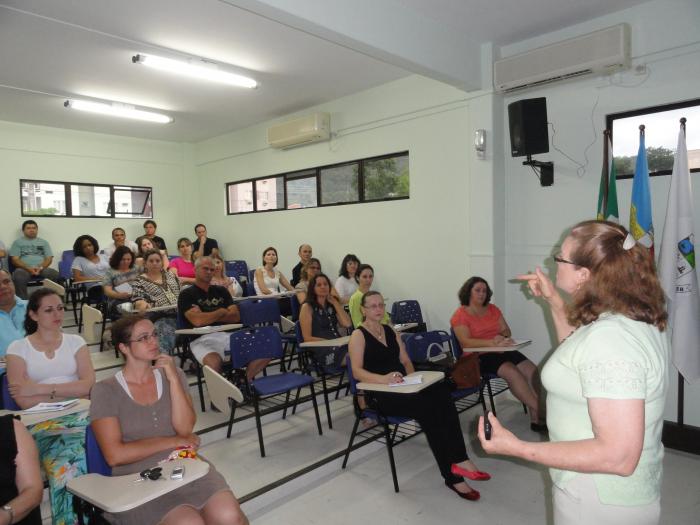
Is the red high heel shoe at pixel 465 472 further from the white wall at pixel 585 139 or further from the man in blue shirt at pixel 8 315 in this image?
the man in blue shirt at pixel 8 315

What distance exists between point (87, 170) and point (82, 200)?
0.51 metres

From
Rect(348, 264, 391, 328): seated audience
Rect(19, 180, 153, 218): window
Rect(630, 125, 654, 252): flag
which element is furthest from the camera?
Rect(19, 180, 153, 218): window

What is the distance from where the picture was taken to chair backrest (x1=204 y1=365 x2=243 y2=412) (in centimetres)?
329

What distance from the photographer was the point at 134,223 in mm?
8719

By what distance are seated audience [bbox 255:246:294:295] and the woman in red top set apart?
3.02 metres

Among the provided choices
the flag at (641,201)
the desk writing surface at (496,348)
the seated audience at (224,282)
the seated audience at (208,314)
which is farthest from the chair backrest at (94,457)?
the flag at (641,201)

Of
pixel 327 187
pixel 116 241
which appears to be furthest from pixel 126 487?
pixel 116 241

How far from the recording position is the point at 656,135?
157 inches

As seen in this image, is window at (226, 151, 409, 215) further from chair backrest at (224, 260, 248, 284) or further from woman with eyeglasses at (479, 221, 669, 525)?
woman with eyeglasses at (479, 221, 669, 525)

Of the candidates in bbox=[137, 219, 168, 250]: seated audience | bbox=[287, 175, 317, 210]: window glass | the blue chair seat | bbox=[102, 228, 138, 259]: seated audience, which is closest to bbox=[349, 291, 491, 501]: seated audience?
the blue chair seat

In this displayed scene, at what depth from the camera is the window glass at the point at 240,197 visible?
8.14 m

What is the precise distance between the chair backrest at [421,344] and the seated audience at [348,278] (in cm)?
198

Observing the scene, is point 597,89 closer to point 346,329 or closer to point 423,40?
point 423,40

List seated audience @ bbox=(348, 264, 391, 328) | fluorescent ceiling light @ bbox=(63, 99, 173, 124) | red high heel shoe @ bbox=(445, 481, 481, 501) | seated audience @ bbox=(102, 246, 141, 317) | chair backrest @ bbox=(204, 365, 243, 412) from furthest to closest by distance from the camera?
fluorescent ceiling light @ bbox=(63, 99, 173, 124), seated audience @ bbox=(102, 246, 141, 317), seated audience @ bbox=(348, 264, 391, 328), chair backrest @ bbox=(204, 365, 243, 412), red high heel shoe @ bbox=(445, 481, 481, 501)
